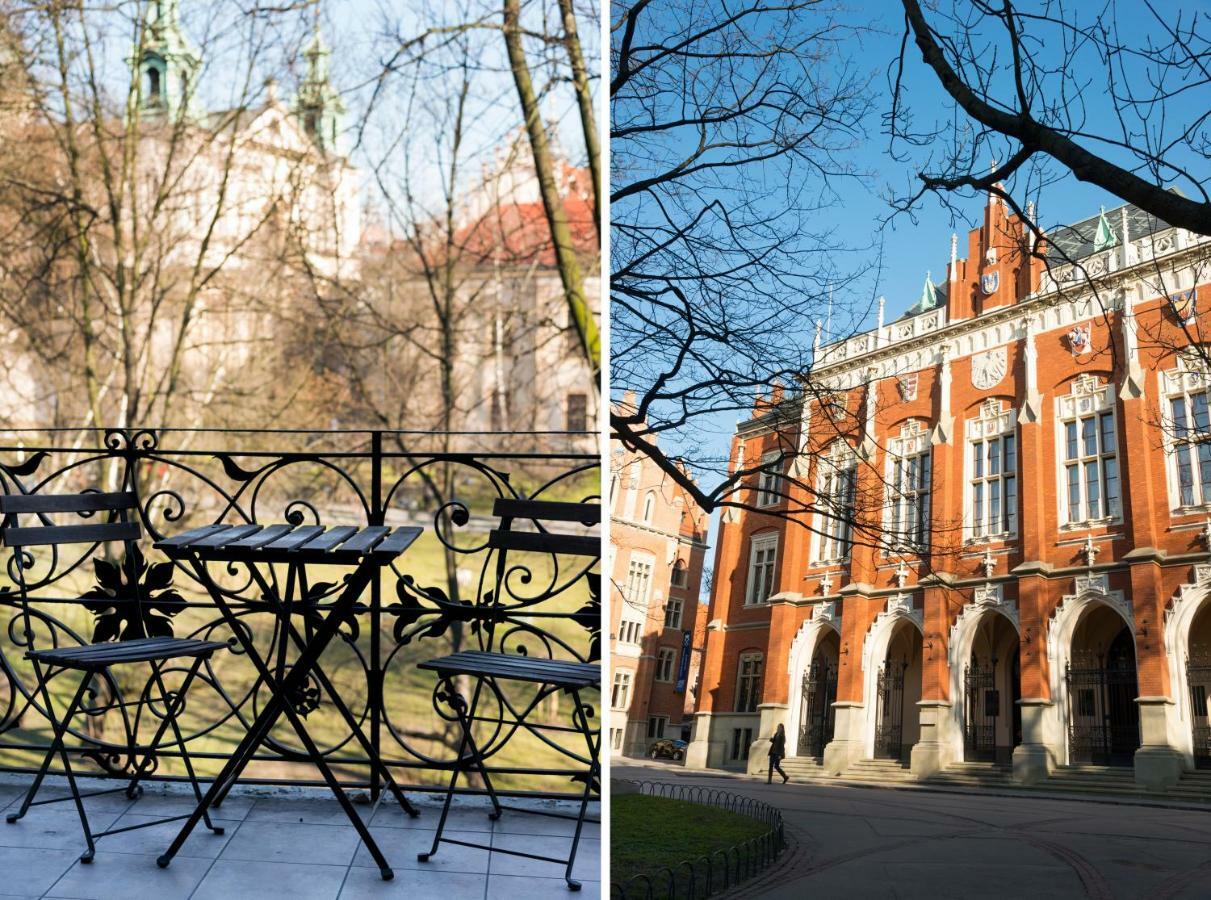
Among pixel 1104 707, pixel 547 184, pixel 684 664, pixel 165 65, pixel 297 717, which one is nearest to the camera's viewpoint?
pixel 1104 707

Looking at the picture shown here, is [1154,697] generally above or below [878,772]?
above

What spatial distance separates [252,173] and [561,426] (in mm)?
5246

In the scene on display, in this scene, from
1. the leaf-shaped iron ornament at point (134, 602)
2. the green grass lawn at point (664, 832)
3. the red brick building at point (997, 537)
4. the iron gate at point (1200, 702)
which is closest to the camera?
the iron gate at point (1200, 702)

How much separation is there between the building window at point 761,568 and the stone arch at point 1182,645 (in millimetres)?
770

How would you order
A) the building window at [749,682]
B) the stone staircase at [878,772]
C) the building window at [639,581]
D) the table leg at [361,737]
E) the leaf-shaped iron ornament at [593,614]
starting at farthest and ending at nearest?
1. the leaf-shaped iron ornament at [593,614]
2. the table leg at [361,737]
3. the building window at [639,581]
4. the building window at [749,682]
5. the stone staircase at [878,772]

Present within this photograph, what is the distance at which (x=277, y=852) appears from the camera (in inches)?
103

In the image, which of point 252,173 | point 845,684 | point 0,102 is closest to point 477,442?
point 252,173

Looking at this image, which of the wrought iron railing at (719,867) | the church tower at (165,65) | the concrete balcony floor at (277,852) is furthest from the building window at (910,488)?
the church tower at (165,65)

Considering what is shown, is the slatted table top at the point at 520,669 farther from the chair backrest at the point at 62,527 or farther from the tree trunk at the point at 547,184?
the tree trunk at the point at 547,184

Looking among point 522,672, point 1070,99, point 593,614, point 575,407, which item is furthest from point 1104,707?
point 575,407

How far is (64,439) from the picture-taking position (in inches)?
573

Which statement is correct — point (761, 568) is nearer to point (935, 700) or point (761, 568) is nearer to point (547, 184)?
point (935, 700)

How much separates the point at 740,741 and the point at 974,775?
1.64ft

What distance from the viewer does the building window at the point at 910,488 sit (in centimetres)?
206
